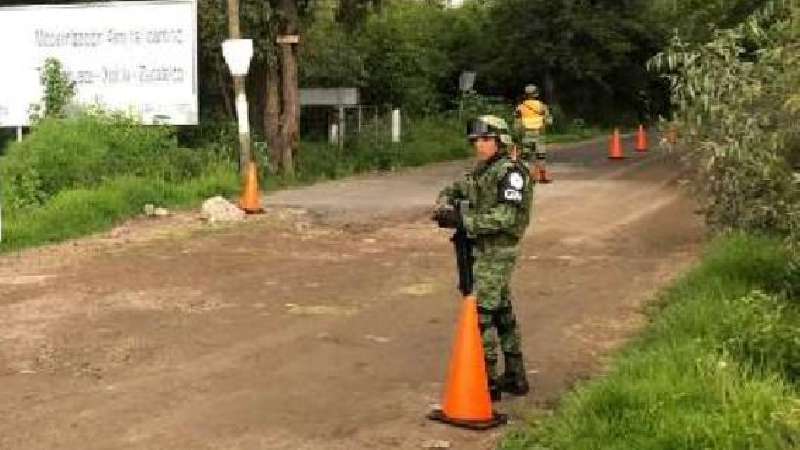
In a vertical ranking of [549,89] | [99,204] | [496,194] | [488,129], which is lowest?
[99,204]

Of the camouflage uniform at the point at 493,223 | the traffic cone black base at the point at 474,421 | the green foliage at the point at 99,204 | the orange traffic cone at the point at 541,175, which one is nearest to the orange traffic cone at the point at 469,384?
the traffic cone black base at the point at 474,421

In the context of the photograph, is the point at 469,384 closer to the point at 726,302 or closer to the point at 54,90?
the point at 726,302

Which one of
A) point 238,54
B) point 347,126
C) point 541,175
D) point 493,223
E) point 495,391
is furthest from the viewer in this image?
point 347,126

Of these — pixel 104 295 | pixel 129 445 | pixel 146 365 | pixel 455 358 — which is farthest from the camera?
pixel 104 295

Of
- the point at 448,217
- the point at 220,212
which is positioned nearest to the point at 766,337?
the point at 448,217

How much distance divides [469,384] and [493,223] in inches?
36.1

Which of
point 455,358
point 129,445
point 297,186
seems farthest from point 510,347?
point 297,186

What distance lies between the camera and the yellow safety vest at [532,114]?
18188mm

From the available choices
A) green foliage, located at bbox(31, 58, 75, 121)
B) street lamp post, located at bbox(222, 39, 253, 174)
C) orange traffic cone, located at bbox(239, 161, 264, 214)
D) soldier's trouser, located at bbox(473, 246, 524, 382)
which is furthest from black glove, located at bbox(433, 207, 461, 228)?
green foliage, located at bbox(31, 58, 75, 121)

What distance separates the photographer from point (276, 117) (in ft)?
68.8

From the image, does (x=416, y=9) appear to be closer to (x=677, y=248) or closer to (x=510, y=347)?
(x=677, y=248)

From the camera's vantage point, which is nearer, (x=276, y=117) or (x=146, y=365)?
(x=146, y=365)

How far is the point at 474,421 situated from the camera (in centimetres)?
594

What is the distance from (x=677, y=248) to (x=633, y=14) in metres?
38.1
